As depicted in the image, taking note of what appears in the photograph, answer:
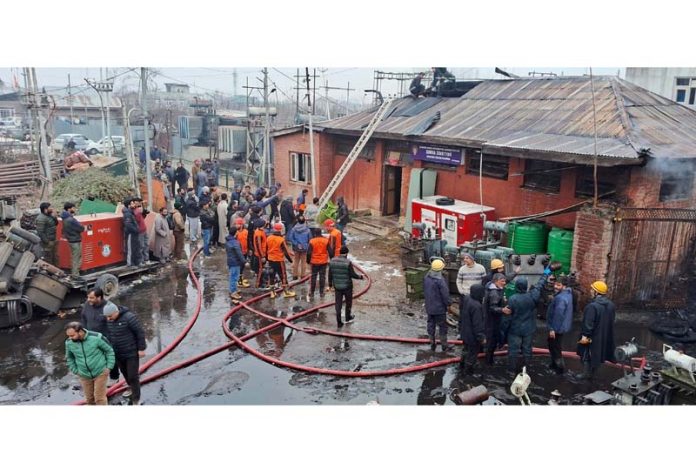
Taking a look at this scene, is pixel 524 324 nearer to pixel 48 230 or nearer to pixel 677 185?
pixel 677 185

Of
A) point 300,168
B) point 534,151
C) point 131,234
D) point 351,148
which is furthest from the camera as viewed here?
point 300,168

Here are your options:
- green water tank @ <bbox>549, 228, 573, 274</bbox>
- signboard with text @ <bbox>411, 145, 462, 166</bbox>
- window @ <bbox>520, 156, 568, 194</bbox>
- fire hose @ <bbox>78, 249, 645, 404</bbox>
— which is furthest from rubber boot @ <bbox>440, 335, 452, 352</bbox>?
signboard with text @ <bbox>411, 145, 462, 166</bbox>

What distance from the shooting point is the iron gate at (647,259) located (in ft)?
34.2

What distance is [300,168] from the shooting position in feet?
73.9

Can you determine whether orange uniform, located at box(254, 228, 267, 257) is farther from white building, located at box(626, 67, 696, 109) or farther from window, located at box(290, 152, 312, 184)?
white building, located at box(626, 67, 696, 109)

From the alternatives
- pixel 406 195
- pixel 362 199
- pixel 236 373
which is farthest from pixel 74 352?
pixel 362 199

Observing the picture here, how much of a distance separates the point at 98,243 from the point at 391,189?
10.3 metres

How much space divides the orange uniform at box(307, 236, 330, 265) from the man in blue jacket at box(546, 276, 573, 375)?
4.66m

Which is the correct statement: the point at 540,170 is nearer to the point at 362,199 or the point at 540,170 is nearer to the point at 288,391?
the point at 362,199

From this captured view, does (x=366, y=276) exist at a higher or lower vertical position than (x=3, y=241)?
lower

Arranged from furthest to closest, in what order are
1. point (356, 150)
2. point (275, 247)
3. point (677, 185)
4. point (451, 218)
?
1. point (356, 150)
2. point (451, 218)
3. point (677, 185)
4. point (275, 247)

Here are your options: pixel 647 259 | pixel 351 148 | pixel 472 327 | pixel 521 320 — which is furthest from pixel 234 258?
pixel 351 148

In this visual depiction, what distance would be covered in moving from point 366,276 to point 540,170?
5.29 m

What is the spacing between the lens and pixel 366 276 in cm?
1266
